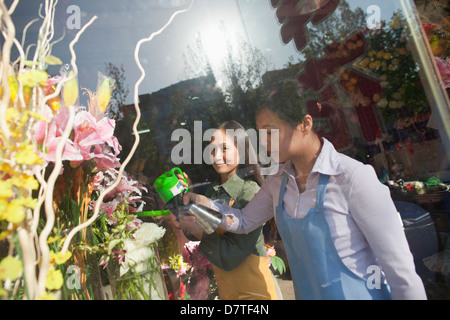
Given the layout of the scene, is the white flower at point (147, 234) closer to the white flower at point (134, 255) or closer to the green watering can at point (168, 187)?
the white flower at point (134, 255)

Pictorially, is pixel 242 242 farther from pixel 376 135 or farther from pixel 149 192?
pixel 376 135

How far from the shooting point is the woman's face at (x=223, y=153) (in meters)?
1.11

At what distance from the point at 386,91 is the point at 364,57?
13cm

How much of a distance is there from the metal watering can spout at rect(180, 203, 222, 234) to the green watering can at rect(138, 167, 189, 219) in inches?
1.8

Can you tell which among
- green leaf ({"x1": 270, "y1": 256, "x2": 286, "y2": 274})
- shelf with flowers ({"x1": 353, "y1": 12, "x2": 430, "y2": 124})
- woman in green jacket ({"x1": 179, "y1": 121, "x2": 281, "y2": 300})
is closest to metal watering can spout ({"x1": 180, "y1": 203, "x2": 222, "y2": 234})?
woman in green jacket ({"x1": 179, "y1": 121, "x2": 281, "y2": 300})

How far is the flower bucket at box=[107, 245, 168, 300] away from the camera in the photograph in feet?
2.50

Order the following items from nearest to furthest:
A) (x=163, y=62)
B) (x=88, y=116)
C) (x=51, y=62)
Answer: (x=51, y=62)
(x=88, y=116)
(x=163, y=62)

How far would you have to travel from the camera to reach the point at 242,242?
39.7 inches

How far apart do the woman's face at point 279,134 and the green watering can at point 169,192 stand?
1.05ft

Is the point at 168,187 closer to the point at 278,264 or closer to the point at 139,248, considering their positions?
the point at 139,248

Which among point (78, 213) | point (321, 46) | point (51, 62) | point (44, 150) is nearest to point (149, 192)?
point (78, 213)

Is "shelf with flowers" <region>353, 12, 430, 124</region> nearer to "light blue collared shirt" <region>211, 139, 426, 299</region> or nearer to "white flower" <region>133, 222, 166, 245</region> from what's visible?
"light blue collared shirt" <region>211, 139, 426, 299</region>

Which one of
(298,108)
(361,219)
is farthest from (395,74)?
(361,219)

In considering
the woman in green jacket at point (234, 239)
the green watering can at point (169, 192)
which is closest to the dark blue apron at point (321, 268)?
the woman in green jacket at point (234, 239)
